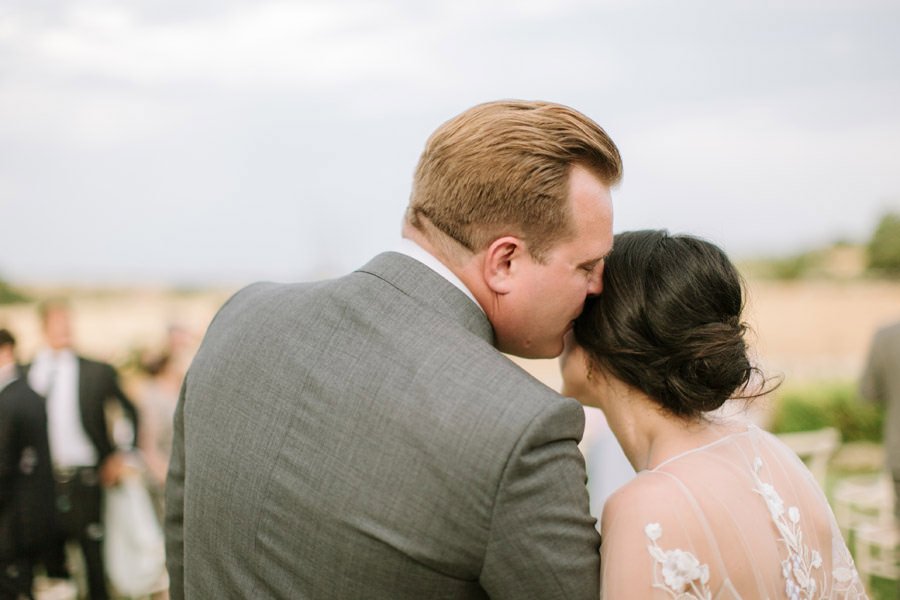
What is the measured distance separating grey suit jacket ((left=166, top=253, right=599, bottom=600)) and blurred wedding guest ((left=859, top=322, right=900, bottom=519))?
4.79m

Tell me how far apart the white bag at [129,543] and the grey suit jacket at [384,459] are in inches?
203

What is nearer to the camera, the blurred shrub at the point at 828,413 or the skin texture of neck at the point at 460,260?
the skin texture of neck at the point at 460,260

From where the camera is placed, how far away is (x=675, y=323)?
6.61ft

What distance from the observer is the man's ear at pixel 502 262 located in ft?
5.53

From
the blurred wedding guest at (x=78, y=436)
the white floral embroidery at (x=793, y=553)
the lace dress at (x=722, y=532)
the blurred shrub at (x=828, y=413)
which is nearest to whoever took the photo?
the lace dress at (x=722, y=532)

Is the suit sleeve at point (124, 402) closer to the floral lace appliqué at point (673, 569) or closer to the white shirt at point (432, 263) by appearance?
the white shirt at point (432, 263)

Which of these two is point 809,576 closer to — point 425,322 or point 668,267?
point 668,267

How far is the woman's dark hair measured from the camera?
2008mm

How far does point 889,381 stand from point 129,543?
5.72 metres

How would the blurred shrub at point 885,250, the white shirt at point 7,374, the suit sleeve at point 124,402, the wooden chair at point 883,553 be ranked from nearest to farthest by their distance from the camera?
1. the white shirt at point 7,374
2. the wooden chair at point 883,553
3. the suit sleeve at point 124,402
4. the blurred shrub at point 885,250

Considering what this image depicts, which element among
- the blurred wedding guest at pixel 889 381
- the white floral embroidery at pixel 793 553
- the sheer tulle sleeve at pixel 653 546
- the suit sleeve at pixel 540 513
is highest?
the suit sleeve at pixel 540 513

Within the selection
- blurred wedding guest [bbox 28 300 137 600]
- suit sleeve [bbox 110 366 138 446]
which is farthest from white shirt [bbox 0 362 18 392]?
suit sleeve [bbox 110 366 138 446]

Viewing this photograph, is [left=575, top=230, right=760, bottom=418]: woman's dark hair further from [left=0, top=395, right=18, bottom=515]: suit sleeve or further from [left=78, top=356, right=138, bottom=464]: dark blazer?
→ [left=78, top=356, right=138, bottom=464]: dark blazer

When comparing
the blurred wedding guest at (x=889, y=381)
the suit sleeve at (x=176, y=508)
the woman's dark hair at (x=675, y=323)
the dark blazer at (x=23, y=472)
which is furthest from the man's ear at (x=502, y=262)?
the dark blazer at (x=23, y=472)
